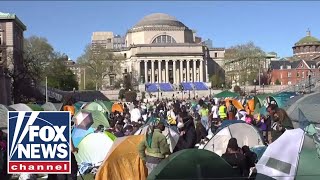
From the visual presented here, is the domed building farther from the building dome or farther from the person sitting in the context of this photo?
the person sitting

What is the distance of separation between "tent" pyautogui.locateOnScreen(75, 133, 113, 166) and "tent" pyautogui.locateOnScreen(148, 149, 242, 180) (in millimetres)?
6841

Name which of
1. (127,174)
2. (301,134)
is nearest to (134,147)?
(127,174)

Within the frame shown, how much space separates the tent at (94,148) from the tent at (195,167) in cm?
684

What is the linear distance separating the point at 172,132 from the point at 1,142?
5259 mm

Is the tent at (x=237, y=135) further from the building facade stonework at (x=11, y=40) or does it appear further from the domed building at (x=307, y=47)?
the domed building at (x=307, y=47)

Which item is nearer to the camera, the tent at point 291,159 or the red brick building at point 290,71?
the tent at point 291,159

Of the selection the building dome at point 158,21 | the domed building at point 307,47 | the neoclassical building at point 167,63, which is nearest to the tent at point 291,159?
the neoclassical building at point 167,63

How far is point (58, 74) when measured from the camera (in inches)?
3853

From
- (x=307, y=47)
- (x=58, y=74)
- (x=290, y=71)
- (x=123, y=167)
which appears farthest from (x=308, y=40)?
(x=123, y=167)

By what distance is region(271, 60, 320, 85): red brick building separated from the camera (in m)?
116

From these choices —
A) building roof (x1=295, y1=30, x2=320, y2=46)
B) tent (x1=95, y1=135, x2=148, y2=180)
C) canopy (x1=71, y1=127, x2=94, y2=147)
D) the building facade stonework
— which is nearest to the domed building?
building roof (x1=295, y1=30, x2=320, y2=46)

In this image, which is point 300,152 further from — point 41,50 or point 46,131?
point 41,50

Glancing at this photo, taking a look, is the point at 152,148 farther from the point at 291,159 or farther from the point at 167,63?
the point at 167,63

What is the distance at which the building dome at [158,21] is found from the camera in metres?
141
